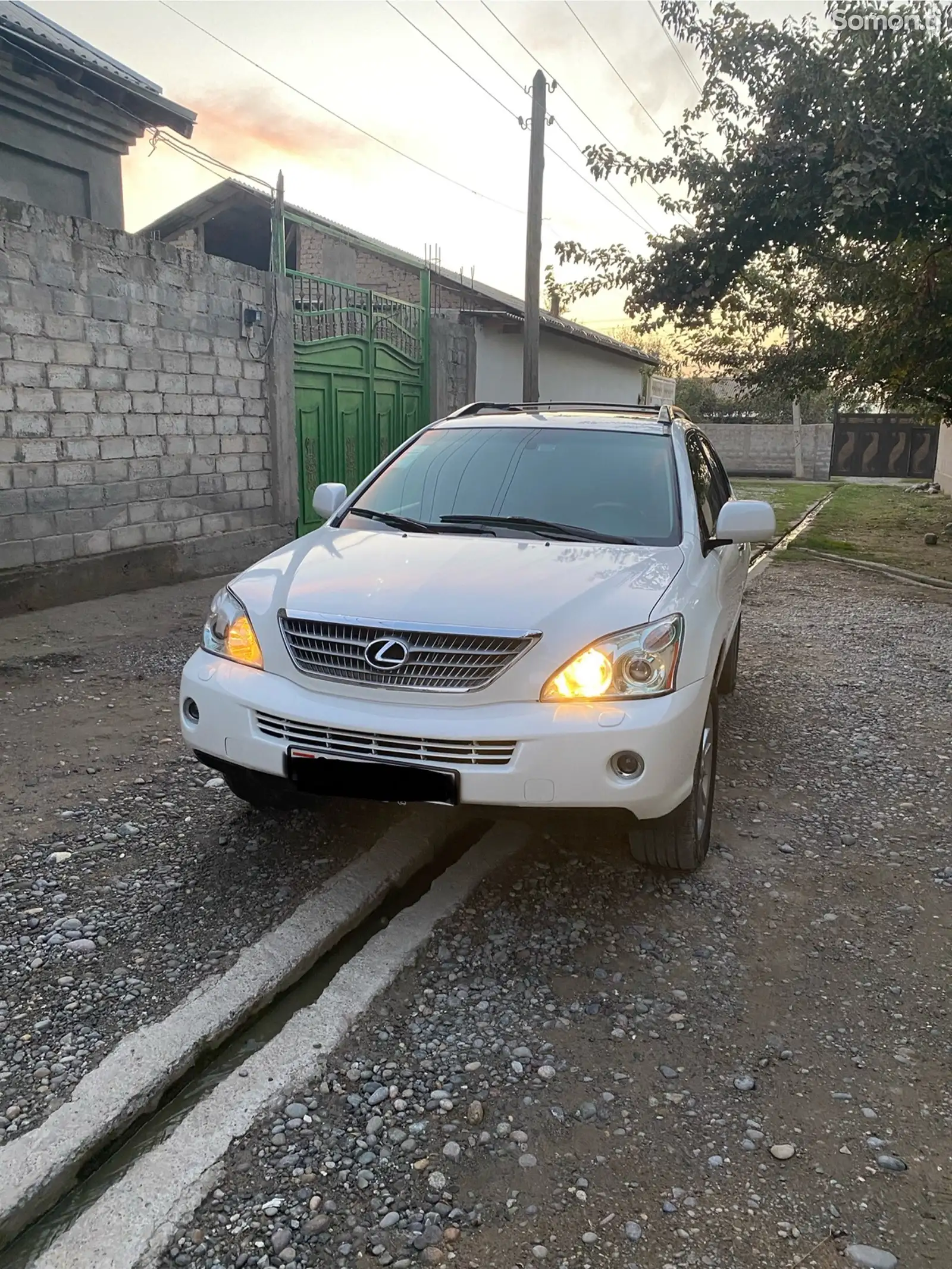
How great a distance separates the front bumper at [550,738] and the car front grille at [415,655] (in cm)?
7

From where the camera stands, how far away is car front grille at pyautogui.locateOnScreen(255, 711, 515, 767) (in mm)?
2900

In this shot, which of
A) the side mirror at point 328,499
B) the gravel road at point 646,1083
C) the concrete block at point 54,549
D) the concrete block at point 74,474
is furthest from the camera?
the concrete block at point 74,474

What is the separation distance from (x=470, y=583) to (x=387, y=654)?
1.36ft

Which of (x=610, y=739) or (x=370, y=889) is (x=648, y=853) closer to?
(x=610, y=739)

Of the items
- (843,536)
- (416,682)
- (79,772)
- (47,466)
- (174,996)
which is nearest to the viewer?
(174,996)

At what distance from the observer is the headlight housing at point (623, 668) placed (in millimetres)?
2949

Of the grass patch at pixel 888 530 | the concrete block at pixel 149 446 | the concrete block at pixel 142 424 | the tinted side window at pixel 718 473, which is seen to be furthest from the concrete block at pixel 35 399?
the grass patch at pixel 888 530

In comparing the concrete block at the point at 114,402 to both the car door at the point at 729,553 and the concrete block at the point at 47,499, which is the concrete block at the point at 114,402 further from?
the car door at the point at 729,553

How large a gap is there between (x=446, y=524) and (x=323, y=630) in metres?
0.99

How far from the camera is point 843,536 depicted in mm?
15250

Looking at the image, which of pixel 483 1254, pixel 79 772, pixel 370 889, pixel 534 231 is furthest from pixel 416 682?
pixel 534 231

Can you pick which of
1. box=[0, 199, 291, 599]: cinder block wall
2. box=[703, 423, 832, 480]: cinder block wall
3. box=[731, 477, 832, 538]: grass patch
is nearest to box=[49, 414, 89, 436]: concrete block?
box=[0, 199, 291, 599]: cinder block wall

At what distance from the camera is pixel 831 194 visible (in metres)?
9.70

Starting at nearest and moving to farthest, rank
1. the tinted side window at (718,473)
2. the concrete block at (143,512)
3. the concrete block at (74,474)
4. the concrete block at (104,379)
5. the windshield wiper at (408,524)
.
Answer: the windshield wiper at (408,524), the tinted side window at (718,473), the concrete block at (74,474), the concrete block at (104,379), the concrete block at (143,512)
